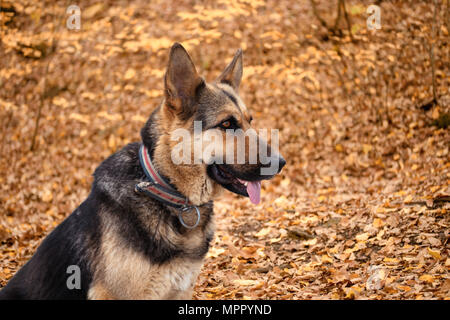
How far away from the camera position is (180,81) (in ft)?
11.3

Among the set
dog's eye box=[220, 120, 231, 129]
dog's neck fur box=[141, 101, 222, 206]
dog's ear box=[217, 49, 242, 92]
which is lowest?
dog's neck fur box=[141, 101, 222, 206]

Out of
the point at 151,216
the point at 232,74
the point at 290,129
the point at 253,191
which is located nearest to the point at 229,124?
the point at 253,191

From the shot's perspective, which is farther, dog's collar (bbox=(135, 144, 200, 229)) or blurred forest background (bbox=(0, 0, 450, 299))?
blurred forest background (bbox=(0, 0, 450, 299))

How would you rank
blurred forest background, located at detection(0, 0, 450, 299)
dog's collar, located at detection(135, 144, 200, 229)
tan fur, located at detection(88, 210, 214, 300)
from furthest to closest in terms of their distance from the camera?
blurred forest background, located at detection(0, 0, 450, 299) < dog's collar, located at detection(135, 144, 200, 229) < tan fur, located at detection(88, 210, 214, 300)

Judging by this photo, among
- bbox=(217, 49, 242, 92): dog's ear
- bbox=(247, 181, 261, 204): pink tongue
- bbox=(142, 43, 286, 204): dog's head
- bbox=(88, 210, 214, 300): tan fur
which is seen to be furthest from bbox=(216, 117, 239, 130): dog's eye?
bbox=(88, 210, 214, 300): tan fur

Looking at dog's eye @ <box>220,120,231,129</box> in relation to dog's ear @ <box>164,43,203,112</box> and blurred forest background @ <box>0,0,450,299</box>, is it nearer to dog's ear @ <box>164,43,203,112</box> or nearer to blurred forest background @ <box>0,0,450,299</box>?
dog's ear @ <box>164,43,203,112</box>

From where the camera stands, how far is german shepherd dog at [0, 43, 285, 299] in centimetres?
309

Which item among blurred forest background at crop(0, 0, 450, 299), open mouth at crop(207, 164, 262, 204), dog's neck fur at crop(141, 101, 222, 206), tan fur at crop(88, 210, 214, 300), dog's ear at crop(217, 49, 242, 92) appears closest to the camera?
tan fur at crop(88, 210, 214, 300)

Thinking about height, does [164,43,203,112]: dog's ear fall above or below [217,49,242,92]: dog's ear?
below

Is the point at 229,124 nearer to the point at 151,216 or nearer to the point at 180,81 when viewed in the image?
the point at 180,81

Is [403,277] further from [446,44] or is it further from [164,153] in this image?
[446,44]

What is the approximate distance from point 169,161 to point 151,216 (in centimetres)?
49

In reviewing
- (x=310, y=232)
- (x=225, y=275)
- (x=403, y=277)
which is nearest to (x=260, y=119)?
(x=310, y=232)

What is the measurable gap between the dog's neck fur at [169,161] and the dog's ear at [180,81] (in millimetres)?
122
